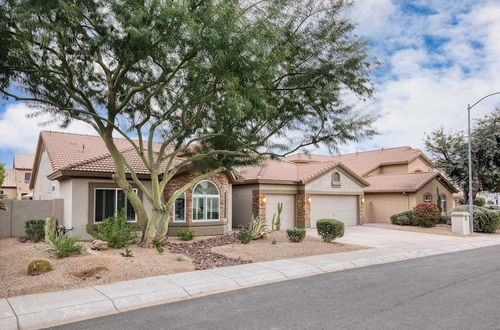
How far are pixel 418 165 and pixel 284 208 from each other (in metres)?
19.2

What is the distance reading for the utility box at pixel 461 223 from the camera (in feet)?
67.2

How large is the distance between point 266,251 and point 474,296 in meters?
6.52

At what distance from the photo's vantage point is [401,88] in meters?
15.1

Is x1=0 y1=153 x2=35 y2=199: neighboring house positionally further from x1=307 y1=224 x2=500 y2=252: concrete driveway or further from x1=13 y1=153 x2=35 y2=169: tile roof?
x1=307 y1=224 x2=500 y2=252: concrete driveway

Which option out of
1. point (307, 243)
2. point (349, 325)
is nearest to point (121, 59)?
point (349, 325)

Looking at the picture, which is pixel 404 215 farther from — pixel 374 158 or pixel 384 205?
pixel 374 158

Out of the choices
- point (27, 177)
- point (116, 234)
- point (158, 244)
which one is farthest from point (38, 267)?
point (27, 177)

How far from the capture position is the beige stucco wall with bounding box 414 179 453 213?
89.0 ft

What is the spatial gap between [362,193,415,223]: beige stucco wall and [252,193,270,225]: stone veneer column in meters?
8.92

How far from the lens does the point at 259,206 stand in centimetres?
2097

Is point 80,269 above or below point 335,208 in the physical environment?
below

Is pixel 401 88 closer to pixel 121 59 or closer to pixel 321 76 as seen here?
pixel 321 76

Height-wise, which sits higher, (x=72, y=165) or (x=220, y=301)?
(x=72, y=165)

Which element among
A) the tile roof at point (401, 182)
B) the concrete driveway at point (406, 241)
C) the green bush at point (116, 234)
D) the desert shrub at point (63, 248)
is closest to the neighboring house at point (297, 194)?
the tile roof at point (401, 182)
